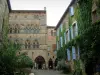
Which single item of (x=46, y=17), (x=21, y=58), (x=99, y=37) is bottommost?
(x=21, y=58)

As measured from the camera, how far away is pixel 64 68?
73.1ft

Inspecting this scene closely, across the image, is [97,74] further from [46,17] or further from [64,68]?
[46,17]

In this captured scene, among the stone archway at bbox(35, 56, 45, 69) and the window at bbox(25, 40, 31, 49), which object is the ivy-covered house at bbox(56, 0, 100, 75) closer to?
the stone archway at bbox(35, 56, 45, 69)

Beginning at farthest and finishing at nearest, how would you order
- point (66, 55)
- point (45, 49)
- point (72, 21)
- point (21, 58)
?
point (45, 49)
point (66, 55)
point (72, 21)
point (21, 58)

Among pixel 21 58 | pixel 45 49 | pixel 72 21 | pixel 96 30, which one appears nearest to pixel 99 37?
pixel 96 30

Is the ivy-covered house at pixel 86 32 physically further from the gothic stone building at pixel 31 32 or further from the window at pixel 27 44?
the window at pixel 27 44

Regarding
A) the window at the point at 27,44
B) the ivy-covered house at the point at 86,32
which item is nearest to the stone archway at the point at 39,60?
the window at the point at 27,44

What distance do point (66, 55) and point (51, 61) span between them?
1616cm

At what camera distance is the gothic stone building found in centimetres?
3862

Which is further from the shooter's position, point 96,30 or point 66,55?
point 66,55

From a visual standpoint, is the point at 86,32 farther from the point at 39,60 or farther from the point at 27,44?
the point at 39,60

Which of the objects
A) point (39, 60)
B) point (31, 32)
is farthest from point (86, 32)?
point (39, 60)

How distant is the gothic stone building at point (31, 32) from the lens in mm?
38625

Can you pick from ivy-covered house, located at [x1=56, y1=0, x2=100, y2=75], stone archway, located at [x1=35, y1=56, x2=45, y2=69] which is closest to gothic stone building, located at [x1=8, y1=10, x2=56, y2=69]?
stone archway, located at [x1=35, y1=56, x2=45, y2=69]
